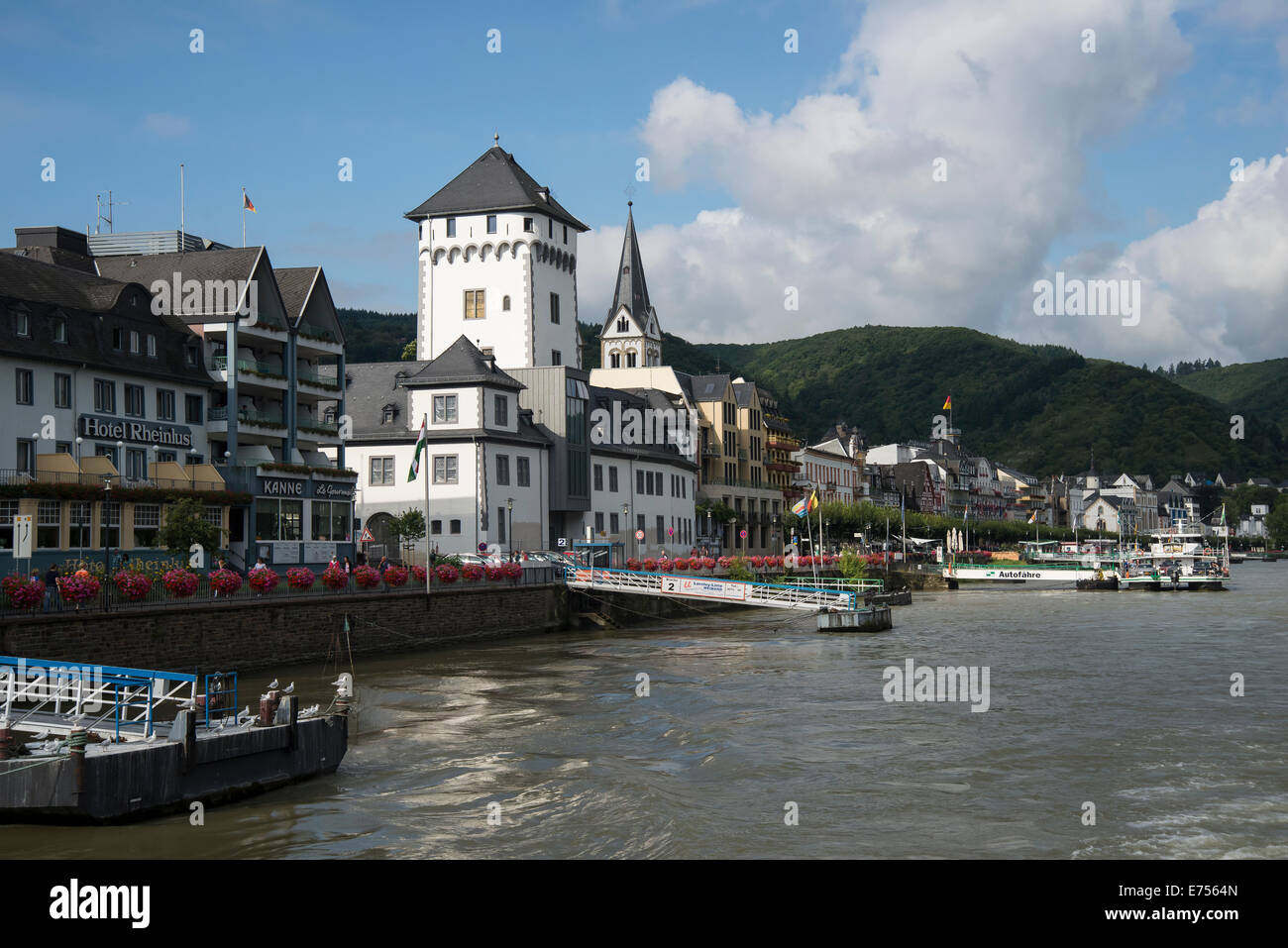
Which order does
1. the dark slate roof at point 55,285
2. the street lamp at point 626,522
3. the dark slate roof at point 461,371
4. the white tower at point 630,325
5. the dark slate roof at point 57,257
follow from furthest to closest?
the white tower at point 630,325 < the street lamp at point 626,522 < the dark slate roof at point 461,371 < the dark slate roof at point 57,257 < the dark slate roof at point 55,285

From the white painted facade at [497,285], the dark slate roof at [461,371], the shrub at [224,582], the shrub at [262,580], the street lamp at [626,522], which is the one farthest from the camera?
the white painted facade at [497,285]

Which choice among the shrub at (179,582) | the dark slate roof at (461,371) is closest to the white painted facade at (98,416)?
the shrub at (179,582)

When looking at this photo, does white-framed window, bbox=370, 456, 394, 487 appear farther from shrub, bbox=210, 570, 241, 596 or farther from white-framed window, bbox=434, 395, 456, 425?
shrub, bbox=210, 570, 241, 596

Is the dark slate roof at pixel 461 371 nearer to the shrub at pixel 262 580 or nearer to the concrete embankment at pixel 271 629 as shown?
the concrete embankment at pixel 271 629

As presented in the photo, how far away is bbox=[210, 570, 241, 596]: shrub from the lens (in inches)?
1553

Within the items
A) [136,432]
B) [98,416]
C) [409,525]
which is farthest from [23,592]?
[409,525]

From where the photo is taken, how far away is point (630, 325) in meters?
130

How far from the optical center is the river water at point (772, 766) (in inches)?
744

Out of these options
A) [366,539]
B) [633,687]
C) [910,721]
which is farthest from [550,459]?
[910,721]

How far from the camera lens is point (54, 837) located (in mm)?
18562

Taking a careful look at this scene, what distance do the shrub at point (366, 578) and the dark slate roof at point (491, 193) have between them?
4768 centimetres

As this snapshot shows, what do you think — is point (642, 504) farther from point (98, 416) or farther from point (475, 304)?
point (98, 416)

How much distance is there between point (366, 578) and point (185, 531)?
6502mm

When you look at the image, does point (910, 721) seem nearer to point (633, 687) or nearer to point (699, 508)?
point (633, 687)
